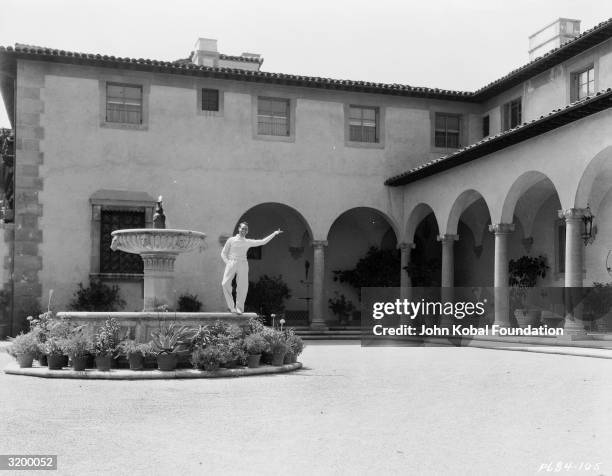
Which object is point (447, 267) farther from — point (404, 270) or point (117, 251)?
point (117, 251)

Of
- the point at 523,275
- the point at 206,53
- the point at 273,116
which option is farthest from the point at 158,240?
the point at 206,53

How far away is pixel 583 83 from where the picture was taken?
21500 mm

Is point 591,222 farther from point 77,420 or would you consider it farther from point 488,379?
point 77,420

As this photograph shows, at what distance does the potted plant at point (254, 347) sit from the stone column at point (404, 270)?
507 inches

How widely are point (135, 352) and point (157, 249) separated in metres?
2.49

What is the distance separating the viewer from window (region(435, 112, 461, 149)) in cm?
2648

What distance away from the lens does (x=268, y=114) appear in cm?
2480

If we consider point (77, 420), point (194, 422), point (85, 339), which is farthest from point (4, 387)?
point (194, 422)

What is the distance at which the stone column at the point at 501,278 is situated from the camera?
20.6 metres

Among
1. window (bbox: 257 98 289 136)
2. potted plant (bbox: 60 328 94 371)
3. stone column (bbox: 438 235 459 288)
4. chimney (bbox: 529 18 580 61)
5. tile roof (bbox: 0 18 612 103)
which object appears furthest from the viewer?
window (bbox: 257 98 289 136)

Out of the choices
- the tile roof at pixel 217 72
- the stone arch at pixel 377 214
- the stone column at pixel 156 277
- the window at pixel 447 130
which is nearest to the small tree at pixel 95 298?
the tile roof at pixel 217 72

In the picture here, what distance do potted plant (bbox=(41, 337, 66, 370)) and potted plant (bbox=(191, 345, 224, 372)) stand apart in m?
2.02

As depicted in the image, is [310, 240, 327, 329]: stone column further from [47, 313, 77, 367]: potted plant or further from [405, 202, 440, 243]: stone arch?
[47, 313, 77, 367]: potted plant
